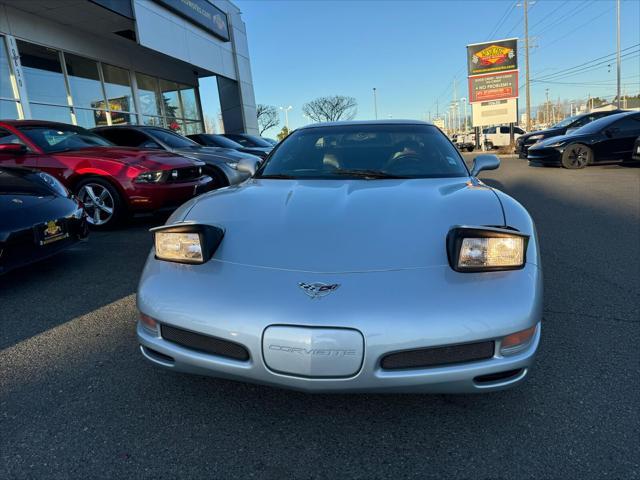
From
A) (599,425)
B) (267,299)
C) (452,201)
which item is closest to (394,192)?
(452,201)

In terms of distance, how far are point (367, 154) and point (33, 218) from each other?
268cm

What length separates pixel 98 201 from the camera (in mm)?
5461

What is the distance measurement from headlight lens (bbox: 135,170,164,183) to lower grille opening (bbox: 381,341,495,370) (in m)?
4.62

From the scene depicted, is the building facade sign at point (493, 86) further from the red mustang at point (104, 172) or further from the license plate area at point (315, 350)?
the license plate area at point (315, 350)

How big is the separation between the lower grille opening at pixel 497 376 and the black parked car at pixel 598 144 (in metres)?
11.2

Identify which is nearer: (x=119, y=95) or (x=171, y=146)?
(x=171, y=146)

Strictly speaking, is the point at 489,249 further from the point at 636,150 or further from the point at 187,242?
the point at 636,150

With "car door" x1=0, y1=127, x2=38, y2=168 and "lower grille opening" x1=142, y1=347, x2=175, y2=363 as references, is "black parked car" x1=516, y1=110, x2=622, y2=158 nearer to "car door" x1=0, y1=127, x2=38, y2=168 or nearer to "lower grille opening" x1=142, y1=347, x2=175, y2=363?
"car door" x1=0, y1=127, x2=38, y2=168

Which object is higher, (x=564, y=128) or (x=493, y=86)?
(x=493, y=86)

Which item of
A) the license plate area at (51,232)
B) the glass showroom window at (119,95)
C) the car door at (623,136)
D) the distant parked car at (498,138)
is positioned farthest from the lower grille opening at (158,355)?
the distant parked car at (498,138)

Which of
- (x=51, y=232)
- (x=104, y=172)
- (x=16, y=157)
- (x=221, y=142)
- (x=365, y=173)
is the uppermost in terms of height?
(x=221, y=142)

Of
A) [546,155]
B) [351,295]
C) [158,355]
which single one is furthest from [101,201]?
[546,155]

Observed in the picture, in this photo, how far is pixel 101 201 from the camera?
5473 millimetres

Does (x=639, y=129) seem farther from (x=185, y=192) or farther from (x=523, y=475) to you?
(x=523, y=475)
